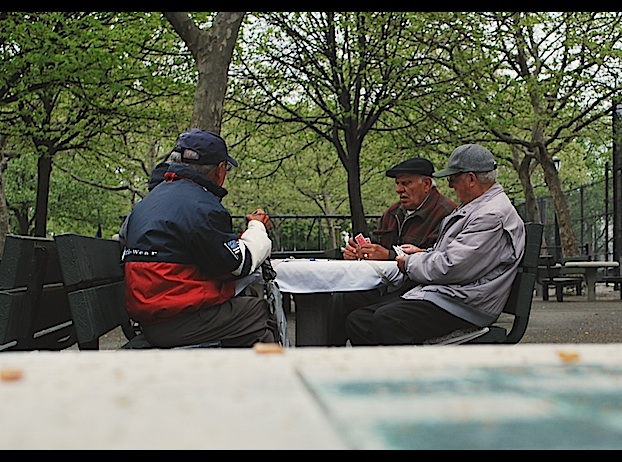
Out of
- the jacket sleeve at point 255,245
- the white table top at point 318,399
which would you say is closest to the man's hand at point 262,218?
the jacket sleeve at point 255,245

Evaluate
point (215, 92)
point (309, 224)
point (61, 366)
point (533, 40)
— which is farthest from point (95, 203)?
point (61, 366)

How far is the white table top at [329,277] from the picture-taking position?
5.19m

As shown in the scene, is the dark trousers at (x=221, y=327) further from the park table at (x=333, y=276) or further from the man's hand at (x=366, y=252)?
the man's hand at (x=366, y=252)

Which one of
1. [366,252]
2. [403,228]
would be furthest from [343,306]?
[403,228]

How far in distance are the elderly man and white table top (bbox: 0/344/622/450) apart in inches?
183

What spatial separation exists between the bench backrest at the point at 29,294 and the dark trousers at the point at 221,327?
21.0 inches

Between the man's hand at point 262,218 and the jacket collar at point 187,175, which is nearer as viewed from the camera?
the jacket collar at point 187,175

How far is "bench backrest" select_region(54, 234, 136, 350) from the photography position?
4.04 m

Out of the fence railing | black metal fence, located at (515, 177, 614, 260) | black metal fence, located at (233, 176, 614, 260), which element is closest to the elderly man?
black metal fence, located at (233, 176, 614, 260)

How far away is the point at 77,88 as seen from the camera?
61.2 ft

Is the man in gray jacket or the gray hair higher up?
the gray hair

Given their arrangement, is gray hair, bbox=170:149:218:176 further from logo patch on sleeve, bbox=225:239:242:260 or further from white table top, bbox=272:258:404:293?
white table top, bbox=272:258:404:293

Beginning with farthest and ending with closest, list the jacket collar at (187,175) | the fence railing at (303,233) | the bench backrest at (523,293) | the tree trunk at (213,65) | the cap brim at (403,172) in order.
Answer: the fence railing at (303,233) < the tree trunk at (213,65) < the cap brim at (403,172) < the bench backrest at (523,293) < the jacket collar at (187,175)
